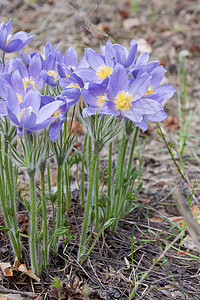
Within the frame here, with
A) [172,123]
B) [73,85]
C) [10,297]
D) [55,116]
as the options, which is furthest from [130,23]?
[10,297]

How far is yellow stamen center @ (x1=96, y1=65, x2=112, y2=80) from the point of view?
5.76 feet

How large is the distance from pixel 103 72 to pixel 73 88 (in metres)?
0.20

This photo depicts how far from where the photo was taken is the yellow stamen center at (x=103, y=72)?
1.76m

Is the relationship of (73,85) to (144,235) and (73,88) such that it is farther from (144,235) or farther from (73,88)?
(144,235)

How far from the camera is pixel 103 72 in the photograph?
1.76m

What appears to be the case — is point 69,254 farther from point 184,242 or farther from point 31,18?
point 31,18

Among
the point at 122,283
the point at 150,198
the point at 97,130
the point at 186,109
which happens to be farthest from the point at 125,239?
the point at 186,109

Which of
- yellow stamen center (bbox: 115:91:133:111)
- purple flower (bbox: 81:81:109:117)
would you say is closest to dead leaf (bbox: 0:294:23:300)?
purple flower (bbox: 81:81:109:117)

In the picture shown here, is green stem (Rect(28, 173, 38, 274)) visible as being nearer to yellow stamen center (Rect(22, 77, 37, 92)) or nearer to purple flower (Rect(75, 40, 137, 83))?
yellow stamen center (Rect(22, 77, 37, 92))

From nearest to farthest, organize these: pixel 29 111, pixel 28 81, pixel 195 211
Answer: pixel 29 111, pixel 28 81, pixel 195 211

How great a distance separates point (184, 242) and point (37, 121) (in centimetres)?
146

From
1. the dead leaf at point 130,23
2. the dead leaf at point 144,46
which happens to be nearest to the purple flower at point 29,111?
the dead leaf at point 144,46

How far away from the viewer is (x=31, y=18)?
18.5 feet

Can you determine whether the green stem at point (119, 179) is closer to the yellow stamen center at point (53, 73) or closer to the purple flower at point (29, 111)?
the yellow stamen center at point (53, 73)
